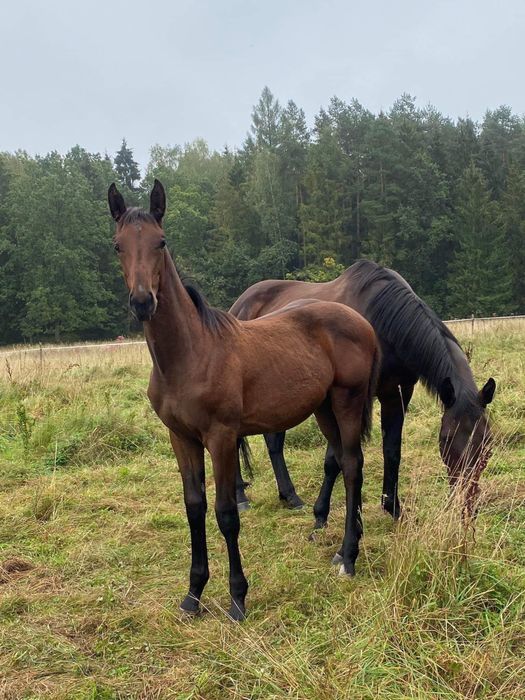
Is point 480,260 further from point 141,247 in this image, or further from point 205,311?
point 141,247

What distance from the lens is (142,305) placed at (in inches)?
101

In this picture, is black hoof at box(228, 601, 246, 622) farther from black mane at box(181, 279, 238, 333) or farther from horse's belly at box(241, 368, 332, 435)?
black mane at box(181, 279, 238, 333)

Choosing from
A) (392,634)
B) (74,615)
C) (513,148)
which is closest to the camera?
(392,634)

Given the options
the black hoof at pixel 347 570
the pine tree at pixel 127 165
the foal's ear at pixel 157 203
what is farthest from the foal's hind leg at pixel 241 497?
the pine tree at pixel 127 165

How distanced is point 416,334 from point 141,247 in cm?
234

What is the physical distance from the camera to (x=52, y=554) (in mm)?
3836

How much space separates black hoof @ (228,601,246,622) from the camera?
2.90 m

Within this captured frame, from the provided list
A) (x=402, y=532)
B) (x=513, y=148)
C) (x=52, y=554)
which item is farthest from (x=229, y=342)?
(x=513, y=148)

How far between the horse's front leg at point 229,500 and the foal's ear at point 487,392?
1809 millimetres

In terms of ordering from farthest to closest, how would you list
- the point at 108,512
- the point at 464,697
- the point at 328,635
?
the point at 108,512
the point at 328,635
the point at 464,697

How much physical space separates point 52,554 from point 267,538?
5.15 feet

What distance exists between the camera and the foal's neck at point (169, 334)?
2.94 meters

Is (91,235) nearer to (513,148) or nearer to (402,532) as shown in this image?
(513,148)

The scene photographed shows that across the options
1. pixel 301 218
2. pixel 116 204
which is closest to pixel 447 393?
pixel 116 204
